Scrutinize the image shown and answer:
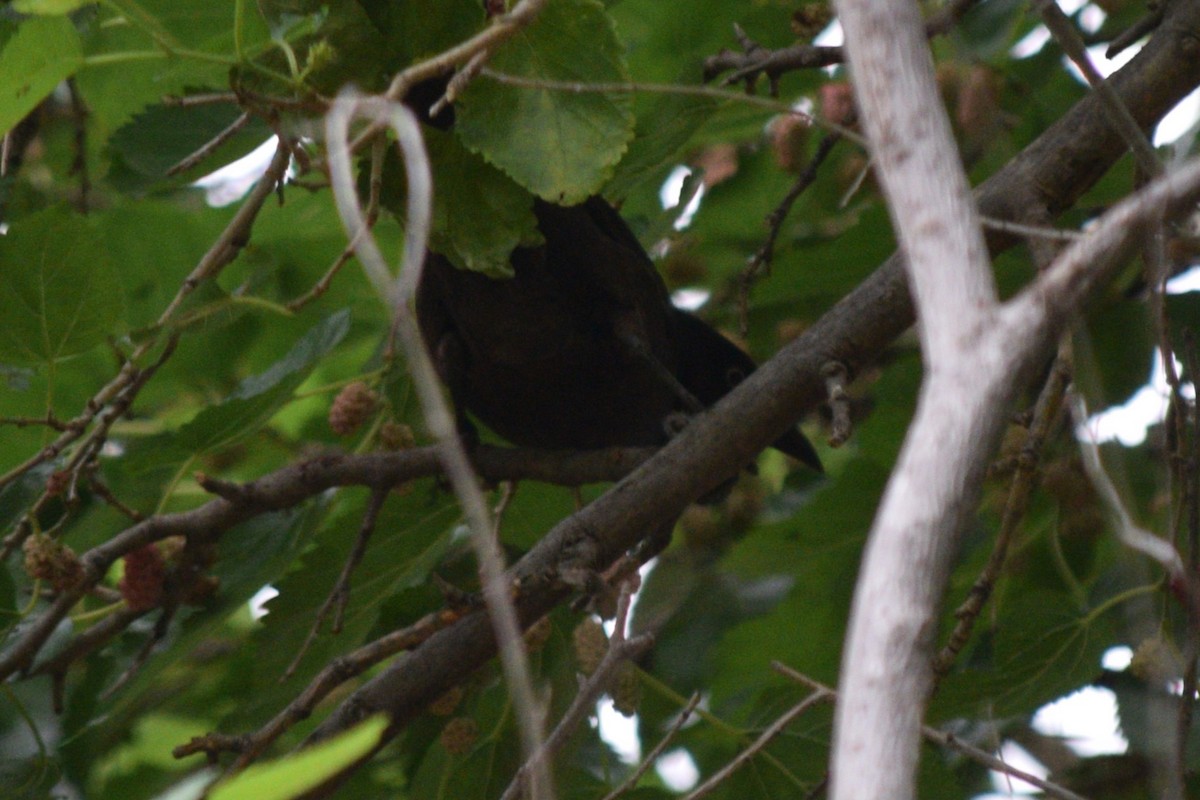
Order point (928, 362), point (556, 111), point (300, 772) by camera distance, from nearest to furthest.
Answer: point (300, 772) → point (928, 362) → point (556, 111)

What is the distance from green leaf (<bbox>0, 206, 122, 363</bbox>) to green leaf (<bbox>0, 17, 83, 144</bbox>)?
53 centimetres

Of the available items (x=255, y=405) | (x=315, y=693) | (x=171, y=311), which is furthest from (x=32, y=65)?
(x=315, y=693)

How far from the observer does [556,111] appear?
1894 millimetres

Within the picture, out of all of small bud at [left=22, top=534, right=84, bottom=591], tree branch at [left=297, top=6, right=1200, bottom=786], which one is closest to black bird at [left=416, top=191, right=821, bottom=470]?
tree branch at [left=297, top=6, right=1200, bottom=786]

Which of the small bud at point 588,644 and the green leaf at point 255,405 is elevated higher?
the green leaf at point 255,405

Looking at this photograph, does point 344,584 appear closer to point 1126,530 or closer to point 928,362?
point 1126,530

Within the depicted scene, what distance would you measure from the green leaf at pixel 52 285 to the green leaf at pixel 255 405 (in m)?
0.23

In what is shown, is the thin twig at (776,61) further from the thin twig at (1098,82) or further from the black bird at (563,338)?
the thin twig at (1098,82)

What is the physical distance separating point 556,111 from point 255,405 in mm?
843

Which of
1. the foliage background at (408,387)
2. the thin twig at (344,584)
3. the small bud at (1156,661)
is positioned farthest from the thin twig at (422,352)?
the small bud at (1156,661)

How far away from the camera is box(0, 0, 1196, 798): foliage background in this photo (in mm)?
1924

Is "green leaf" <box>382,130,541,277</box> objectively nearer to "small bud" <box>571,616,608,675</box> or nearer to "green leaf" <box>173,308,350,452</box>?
"green leaf" <box>173,308,350,452</box>

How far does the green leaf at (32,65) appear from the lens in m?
1.72

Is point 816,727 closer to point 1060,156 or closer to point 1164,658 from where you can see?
point 1164,658
